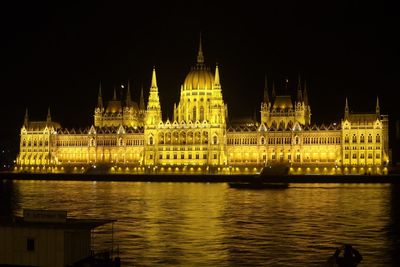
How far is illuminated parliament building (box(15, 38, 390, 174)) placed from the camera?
431ft

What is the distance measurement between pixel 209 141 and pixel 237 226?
89289 millimetres

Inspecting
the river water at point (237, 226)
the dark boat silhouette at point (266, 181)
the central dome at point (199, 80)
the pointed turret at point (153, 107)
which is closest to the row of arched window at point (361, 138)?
the dark boat silhouette at point (266, 181)

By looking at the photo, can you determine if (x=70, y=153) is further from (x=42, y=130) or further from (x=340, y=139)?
(x=340, y=139)

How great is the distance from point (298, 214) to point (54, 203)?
2475cm

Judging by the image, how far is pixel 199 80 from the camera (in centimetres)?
14588

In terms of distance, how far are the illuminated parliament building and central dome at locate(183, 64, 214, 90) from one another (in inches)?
8.3

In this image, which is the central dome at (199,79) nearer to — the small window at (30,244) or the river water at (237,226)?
the river water at (237,226)

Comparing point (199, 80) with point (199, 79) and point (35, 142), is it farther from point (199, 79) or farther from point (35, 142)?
point (35, 142)

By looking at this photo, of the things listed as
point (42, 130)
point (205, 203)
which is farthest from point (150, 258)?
point (42, 130)

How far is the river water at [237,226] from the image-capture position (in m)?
35.2

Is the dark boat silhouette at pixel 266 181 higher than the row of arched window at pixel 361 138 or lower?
lower

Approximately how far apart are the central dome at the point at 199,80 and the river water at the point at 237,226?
225ft

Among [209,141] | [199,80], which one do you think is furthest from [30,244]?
[199,80]

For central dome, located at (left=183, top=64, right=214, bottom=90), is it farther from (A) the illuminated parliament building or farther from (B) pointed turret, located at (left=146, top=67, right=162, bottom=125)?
(B) pointed turret, located at (left=146, top=67, right=162, bottom=125)
